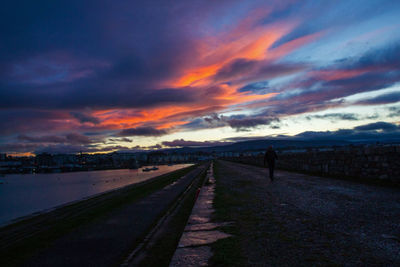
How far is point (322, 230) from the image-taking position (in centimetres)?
475

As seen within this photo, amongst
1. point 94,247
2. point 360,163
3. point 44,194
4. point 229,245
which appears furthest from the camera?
point 44,194

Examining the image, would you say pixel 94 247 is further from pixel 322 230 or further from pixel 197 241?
pixel 322 230

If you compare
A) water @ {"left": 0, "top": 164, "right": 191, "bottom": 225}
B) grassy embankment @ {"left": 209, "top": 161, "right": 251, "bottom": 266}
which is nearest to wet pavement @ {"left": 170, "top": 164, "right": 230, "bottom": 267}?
grassy embankment @ {"left": 209, "top": 161, "right": 251, "bottom": 266}

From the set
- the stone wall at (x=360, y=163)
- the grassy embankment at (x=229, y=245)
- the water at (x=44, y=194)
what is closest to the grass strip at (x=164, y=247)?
the grassy embankment at (x=229, y=245)

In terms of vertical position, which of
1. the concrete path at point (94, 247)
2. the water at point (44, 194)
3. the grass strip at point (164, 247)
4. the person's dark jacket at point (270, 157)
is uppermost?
the person's dark jacket at point (270, 157)

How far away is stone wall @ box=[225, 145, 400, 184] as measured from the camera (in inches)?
386

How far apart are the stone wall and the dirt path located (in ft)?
7.87

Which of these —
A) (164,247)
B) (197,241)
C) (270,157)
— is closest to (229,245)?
(197,241)

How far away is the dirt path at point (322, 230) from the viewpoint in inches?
139

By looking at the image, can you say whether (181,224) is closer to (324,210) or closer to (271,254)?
(324,210)

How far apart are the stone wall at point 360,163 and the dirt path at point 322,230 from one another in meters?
2.40

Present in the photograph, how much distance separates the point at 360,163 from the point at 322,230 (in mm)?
8824

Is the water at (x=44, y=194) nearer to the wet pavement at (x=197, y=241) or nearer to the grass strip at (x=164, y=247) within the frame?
the grass strip at (x=164, y=247)

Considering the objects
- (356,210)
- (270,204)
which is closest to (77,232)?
(270,204)
